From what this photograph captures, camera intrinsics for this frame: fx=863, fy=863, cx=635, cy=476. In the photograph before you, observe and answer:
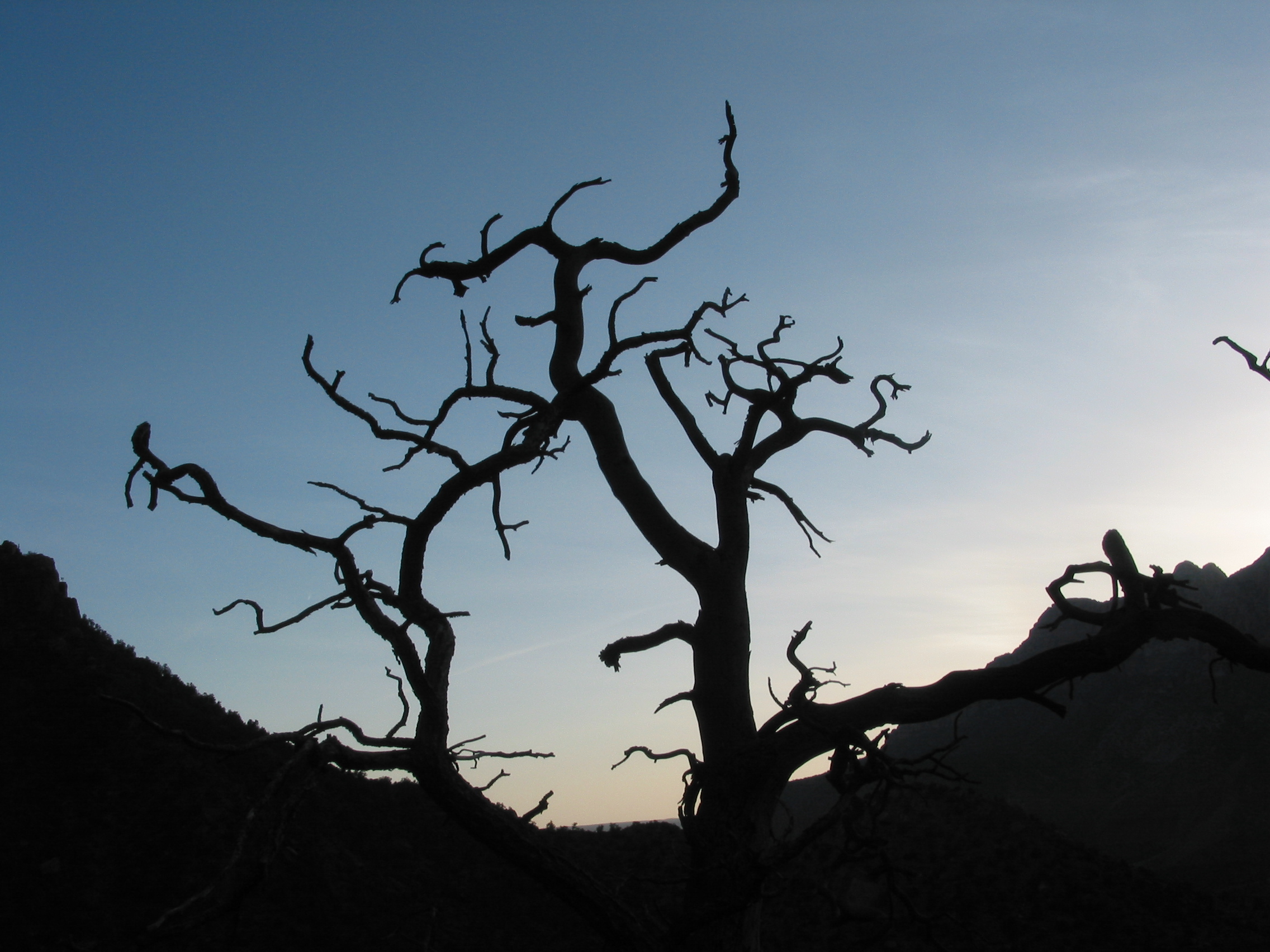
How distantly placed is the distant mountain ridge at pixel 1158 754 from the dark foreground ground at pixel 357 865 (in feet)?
69.0

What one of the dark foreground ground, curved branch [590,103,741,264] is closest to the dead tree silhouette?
curved branch [590,103,741,264]

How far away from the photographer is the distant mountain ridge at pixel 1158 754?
140 feet

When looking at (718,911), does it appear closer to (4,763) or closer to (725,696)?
(725,696)

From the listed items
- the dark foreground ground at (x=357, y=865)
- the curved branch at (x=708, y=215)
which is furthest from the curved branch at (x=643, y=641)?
the dark foreground ground at (x=357, y=865)

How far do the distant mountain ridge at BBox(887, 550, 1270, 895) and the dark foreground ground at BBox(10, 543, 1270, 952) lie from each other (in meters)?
21.0

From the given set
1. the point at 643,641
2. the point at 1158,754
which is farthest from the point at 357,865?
the point at 1158,754

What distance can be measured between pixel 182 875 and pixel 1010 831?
2073 centimetres

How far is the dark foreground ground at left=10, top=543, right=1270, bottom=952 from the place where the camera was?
58.3ft

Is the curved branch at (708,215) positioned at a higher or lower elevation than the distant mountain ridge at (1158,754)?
higher

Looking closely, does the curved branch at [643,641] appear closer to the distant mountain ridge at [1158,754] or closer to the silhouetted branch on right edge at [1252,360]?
the silhouetted branch on right edge at [1252,360]

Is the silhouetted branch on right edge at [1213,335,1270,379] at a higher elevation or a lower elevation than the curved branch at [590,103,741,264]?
lower

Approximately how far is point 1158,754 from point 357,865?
164 ft

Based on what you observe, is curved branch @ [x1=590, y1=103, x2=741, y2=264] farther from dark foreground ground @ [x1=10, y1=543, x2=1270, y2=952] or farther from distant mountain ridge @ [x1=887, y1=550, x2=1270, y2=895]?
distant mountain ridge @ [x1=887, y1=550, x2=1270, y2=895]

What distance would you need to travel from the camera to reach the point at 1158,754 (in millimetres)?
52438
